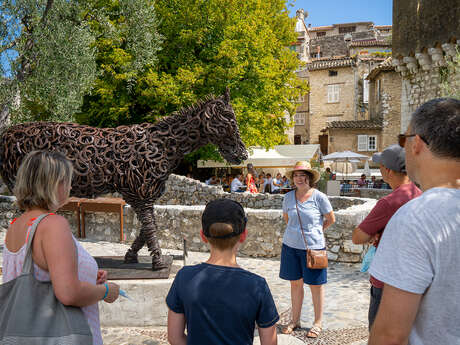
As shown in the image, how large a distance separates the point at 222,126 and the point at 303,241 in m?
1.79

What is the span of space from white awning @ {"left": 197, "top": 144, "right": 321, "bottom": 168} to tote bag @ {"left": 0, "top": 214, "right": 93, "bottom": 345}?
15087 mm

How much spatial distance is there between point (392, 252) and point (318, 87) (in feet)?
127

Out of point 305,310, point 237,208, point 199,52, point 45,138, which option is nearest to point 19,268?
point 237,208

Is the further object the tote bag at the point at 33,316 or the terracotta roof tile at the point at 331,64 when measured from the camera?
the terracotta roof tile at the point at 331,64

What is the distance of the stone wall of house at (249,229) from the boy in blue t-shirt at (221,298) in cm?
636

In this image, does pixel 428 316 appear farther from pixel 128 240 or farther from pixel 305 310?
pixel 128 240

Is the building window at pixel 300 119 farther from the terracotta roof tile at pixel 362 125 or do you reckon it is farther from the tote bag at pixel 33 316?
the tote bag at pixel 33 316

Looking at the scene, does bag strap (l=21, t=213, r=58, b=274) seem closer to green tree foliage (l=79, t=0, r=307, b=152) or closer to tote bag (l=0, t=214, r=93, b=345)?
tote bag (l=0, t=214, r=93, b=345)

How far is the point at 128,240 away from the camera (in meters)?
9.28

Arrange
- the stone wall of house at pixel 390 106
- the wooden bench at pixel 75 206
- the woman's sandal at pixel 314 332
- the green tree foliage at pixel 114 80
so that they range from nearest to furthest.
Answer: the woman's sandal at pixel 314 332 < the wooden bench at pixel 75 206 < the green tree foliage at pixel 114 80 < the stone wall of house at pixel 390 106

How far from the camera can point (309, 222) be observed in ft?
15.0

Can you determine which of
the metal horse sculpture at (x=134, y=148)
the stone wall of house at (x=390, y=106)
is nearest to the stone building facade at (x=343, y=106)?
the stone wall of house at (x=390, y=106)

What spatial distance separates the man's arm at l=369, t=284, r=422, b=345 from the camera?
4.41ft

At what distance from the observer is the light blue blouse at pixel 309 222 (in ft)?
14.9
